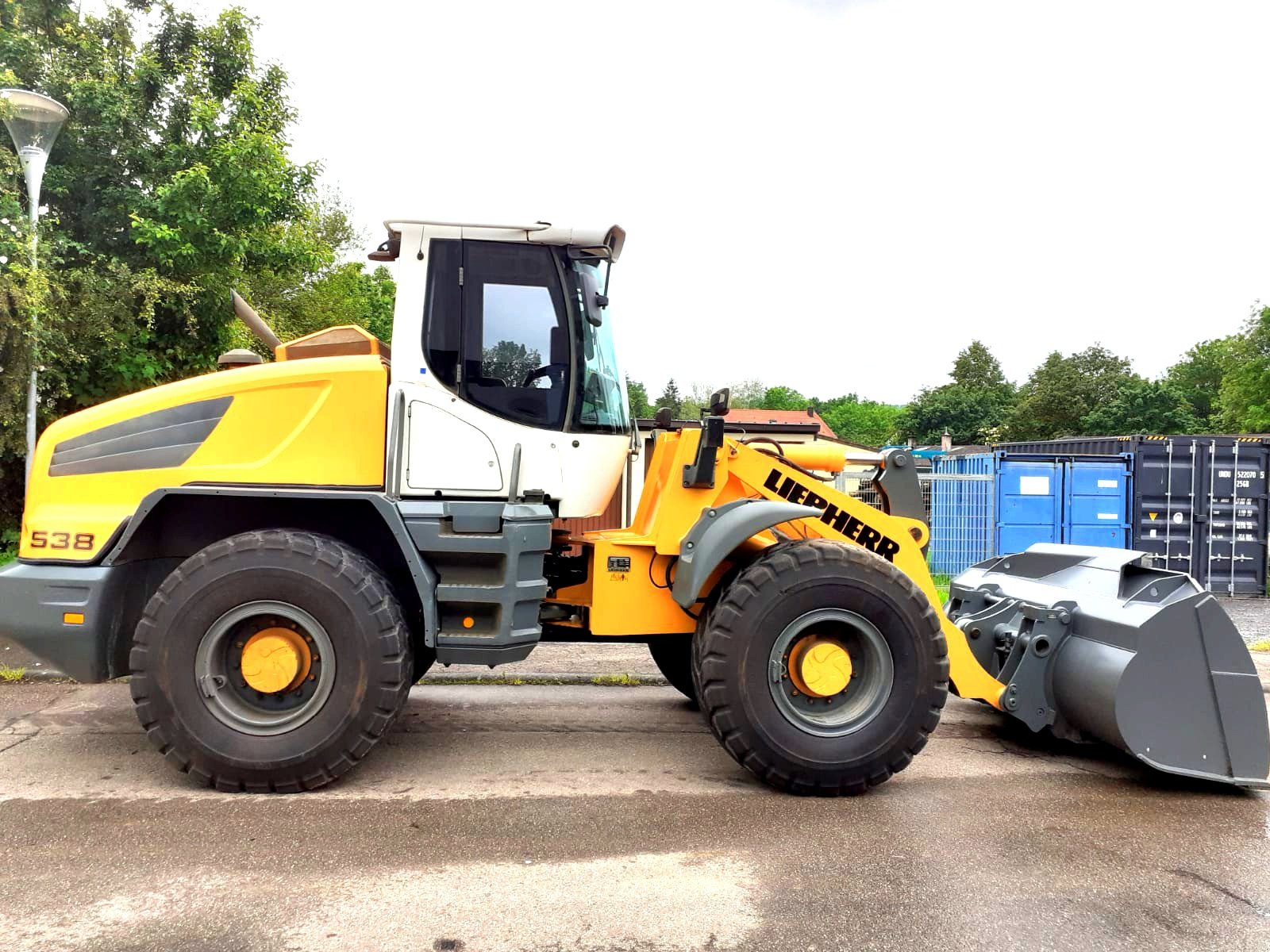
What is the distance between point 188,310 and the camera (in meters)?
9.53

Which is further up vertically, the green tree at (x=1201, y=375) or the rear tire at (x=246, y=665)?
the green tree at (x=1201, y=375)

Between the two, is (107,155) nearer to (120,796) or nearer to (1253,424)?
(120,796)

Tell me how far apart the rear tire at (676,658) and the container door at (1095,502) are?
28.9 feet

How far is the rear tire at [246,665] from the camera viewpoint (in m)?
3.71

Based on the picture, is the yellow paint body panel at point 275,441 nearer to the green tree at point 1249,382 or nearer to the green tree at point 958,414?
the green tree at point 1249,382

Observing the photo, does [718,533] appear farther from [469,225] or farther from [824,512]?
[469,225]

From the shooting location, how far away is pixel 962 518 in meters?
12.5

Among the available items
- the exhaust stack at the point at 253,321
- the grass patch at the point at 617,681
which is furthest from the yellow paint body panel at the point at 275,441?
the grass patch at the point at 617,681

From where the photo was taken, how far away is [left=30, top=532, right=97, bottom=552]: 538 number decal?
3.98 m

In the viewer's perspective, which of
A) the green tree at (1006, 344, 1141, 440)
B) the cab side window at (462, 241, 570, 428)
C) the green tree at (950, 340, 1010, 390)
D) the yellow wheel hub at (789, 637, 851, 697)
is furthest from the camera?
the green tree at (950, 340, 1010, 390)

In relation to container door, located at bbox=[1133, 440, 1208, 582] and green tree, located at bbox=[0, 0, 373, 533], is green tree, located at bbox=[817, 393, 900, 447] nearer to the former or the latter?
container door, located at bbox=[1133, 440, 1208, 582]

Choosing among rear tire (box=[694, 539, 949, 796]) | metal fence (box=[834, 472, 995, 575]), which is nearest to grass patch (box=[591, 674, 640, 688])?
rear tire (box=[694, 539, 949, 796])

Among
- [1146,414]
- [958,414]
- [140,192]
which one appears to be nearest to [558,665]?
[140,192]

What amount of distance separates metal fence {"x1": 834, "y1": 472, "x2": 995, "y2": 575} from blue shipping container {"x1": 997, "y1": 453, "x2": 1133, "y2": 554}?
0.66 ft
